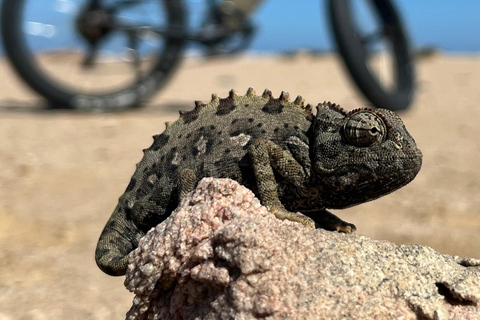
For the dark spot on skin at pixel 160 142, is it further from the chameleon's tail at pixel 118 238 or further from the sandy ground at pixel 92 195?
the sandy ground at pixel 92 195

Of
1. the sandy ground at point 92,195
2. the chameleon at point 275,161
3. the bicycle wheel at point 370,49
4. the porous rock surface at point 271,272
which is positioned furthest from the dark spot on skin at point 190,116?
the bicycle wheel at point 370,49

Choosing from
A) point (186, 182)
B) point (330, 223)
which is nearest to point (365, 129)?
point (330, 223)

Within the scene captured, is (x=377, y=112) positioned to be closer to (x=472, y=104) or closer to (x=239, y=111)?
(x=239, y=111)

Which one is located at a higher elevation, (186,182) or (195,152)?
(195,152)

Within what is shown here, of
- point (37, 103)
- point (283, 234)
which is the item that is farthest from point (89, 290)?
point (37, 103)

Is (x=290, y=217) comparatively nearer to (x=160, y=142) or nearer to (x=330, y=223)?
(x=330, y=223)

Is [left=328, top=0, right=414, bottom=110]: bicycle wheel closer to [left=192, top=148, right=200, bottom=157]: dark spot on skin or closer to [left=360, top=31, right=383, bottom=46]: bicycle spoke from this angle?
[left=360, top=31, right=383, bottom=46]: bicycle spoke

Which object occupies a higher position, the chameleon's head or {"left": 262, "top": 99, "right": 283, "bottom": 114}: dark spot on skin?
{"left": 262, "top": 99, "right": 283, "bottom": 114}: dark spot on skin

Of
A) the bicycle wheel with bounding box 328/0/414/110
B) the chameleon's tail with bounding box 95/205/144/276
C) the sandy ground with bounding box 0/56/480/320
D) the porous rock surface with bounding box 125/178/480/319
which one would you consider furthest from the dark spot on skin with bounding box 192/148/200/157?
the bicycle wheel with bounding box 328/0/414/110
